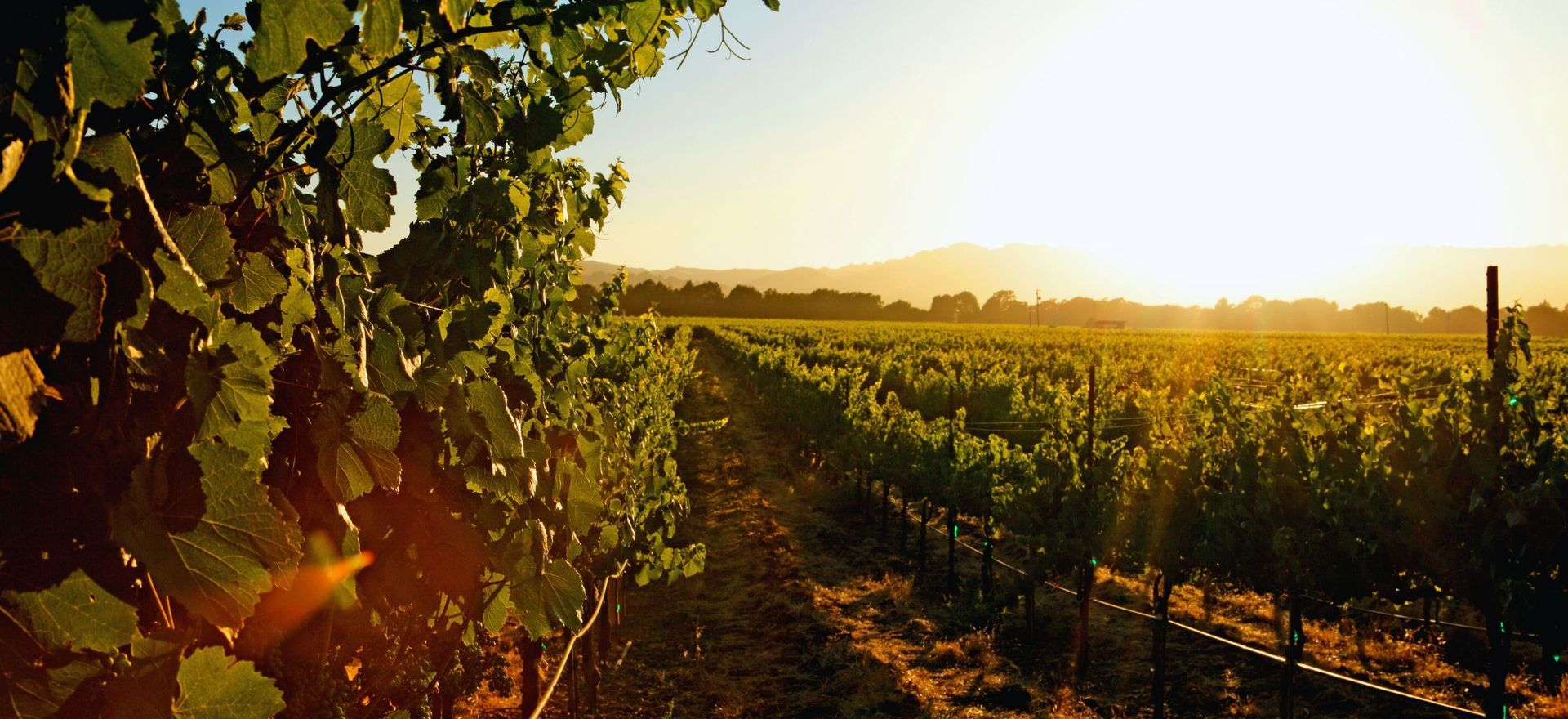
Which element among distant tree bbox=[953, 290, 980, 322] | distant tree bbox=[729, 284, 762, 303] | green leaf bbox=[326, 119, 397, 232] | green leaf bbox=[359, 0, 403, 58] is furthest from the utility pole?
distant tree bbox=[953, 290, 980, 322]

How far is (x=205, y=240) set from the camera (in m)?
1.06

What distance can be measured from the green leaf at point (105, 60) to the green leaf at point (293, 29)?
108 millimetres

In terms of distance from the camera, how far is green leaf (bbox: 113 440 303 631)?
92cm

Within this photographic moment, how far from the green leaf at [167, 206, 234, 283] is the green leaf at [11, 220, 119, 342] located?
24 cm

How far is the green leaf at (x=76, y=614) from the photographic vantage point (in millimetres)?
880

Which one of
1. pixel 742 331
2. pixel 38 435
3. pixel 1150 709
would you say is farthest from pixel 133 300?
pixel 742 331

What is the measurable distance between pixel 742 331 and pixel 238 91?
51018 millimetres

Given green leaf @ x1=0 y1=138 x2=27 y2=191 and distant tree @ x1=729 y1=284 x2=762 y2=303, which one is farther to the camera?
distant tree @ x1=729 y1=284 x2=762 y2=303

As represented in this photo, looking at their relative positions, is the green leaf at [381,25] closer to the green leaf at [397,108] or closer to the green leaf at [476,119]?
the green leaf at [476,119]

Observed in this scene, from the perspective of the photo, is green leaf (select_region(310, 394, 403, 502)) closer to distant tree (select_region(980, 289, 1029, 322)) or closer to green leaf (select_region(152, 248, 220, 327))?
green leaf (select_region(152, 248, 220, 327))

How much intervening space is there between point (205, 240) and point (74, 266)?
10.4 inches

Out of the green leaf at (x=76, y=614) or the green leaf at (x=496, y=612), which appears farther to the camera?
the green leaf at (x=496, y=612)

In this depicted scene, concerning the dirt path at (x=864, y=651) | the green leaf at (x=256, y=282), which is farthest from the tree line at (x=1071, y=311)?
the green leaf at (x=256, y=282)

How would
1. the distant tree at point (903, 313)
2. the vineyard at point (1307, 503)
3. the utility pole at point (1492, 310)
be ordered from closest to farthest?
the vineyard at point (1307, 503)
the utility pole at point (1492, 310)
the distant tree at point (903, 313)
